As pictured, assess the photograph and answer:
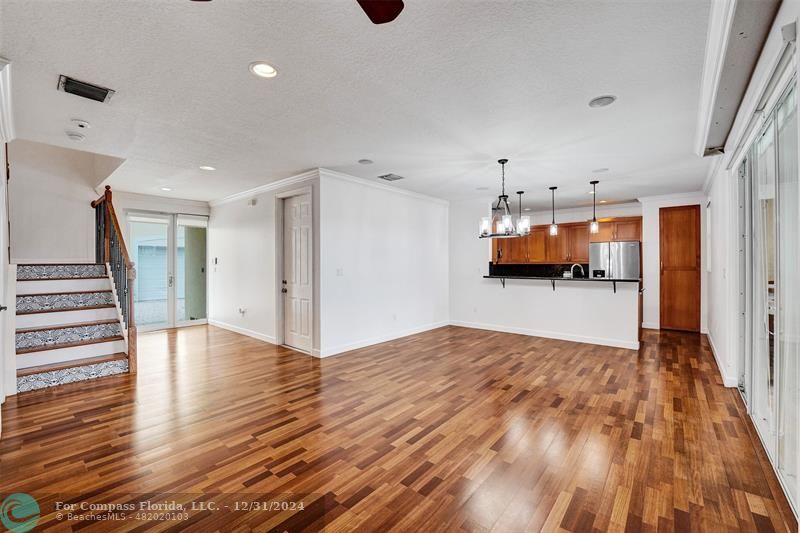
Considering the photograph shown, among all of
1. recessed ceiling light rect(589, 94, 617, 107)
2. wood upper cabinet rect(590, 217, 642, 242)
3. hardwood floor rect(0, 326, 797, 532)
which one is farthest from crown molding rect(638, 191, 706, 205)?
recessed ceiling light rect(589, 94, 617, 107)

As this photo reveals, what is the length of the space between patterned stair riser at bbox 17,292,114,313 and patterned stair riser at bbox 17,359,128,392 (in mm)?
925

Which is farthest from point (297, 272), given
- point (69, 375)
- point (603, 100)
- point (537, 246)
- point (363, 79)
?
point (537, 246)

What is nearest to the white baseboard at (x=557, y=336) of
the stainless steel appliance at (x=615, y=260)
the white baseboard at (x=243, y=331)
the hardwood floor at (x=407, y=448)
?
the hardwood floor at (x=407, y=448)

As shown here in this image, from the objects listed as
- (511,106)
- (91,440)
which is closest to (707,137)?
(511,106)

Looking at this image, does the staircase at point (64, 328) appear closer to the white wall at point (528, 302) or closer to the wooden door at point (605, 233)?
the white wall at point (528, 302)

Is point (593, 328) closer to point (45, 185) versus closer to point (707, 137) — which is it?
point (707, 137)

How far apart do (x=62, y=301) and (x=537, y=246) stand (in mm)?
8871

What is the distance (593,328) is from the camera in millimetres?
5754

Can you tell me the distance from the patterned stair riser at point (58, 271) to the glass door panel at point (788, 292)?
23.1 feet

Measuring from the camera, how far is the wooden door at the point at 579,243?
26.7ft

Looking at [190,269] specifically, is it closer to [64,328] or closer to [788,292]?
[64,328]

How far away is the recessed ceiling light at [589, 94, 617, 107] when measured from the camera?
275cm

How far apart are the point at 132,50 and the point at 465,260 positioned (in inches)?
240

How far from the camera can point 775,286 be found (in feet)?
7.59
